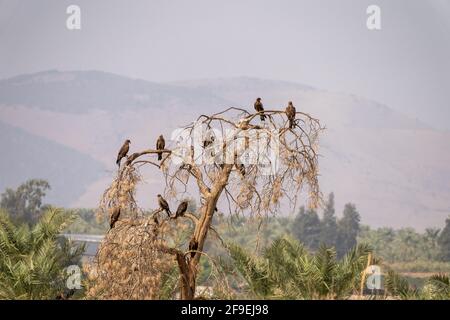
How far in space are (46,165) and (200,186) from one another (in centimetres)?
7337

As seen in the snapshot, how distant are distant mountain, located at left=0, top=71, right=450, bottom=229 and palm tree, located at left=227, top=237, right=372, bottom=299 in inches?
2384

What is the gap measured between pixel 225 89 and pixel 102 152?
13.5 meters

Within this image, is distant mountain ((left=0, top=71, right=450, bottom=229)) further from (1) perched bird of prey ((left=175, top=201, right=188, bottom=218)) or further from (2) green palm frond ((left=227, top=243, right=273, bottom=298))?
(1) perched bird of prey ((left=175, top=201, right=188, bottom=218))

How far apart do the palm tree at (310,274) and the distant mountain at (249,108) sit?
199 ft

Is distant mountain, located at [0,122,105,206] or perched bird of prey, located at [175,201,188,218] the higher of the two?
perched bird of prey, located at [175,201,188,218]

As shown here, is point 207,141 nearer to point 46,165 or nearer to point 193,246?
point 193,246

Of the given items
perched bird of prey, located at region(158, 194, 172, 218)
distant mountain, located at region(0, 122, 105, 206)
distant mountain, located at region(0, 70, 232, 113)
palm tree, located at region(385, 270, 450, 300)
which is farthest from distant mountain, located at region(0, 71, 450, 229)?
perched bird of prey, located at region(158, 194, 172, 218)

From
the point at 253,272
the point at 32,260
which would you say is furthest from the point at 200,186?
the point at 32,260

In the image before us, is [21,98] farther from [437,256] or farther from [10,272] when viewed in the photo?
[10,272]

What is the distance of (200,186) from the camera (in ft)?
35.5

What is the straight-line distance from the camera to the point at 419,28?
9206 centimetres

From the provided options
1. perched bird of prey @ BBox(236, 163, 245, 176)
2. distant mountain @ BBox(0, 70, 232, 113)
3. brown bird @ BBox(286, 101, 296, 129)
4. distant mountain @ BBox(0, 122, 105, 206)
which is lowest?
distant mountain @ BBox(0, 122, 105, 206)

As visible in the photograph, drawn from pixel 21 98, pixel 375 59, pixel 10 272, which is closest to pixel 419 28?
pixel 375 59

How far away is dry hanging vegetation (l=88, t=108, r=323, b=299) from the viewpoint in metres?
10.2
